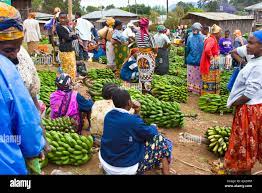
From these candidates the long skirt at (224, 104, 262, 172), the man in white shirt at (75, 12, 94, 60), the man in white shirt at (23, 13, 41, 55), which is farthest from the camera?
the man in white shirt at (23, 13, 41, 55)

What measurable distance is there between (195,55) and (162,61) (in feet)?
6.48

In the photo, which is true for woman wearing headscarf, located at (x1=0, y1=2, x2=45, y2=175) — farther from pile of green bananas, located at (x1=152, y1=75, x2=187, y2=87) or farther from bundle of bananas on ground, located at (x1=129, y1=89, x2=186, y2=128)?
pile of green bananas, located at (x1=152, y1=75, x2=187, y2=87)

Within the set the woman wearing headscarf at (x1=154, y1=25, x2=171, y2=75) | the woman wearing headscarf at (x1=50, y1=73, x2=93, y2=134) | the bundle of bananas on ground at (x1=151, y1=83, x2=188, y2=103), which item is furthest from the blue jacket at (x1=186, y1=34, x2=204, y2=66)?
the woman wearing headscarf at (x1=50, y1=73, x2=93, y2=134)

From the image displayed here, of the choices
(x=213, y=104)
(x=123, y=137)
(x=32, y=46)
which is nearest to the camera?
(x=123, y=137)

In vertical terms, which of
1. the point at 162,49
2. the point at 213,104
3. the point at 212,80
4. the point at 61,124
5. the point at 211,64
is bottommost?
the point at 213,104

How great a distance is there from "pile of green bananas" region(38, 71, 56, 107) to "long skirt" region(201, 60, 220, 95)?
11.6 ft

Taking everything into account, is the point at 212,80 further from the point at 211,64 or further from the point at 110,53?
the point at 110,53

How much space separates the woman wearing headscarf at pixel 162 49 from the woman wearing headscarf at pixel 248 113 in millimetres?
6317

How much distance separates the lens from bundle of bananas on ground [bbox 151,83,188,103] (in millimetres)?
8609

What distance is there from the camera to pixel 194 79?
381 inches

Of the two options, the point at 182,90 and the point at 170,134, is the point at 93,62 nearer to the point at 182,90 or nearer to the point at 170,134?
the point at 182,90

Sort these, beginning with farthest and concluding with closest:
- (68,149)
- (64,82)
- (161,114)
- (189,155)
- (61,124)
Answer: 1. (161,114)
2. (189,155)
3. (64,82)
4. (61,124)
5. (68,149)

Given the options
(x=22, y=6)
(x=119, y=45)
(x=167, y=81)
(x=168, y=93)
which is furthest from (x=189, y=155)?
(x=22, y=6)

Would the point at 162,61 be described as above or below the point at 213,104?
above
